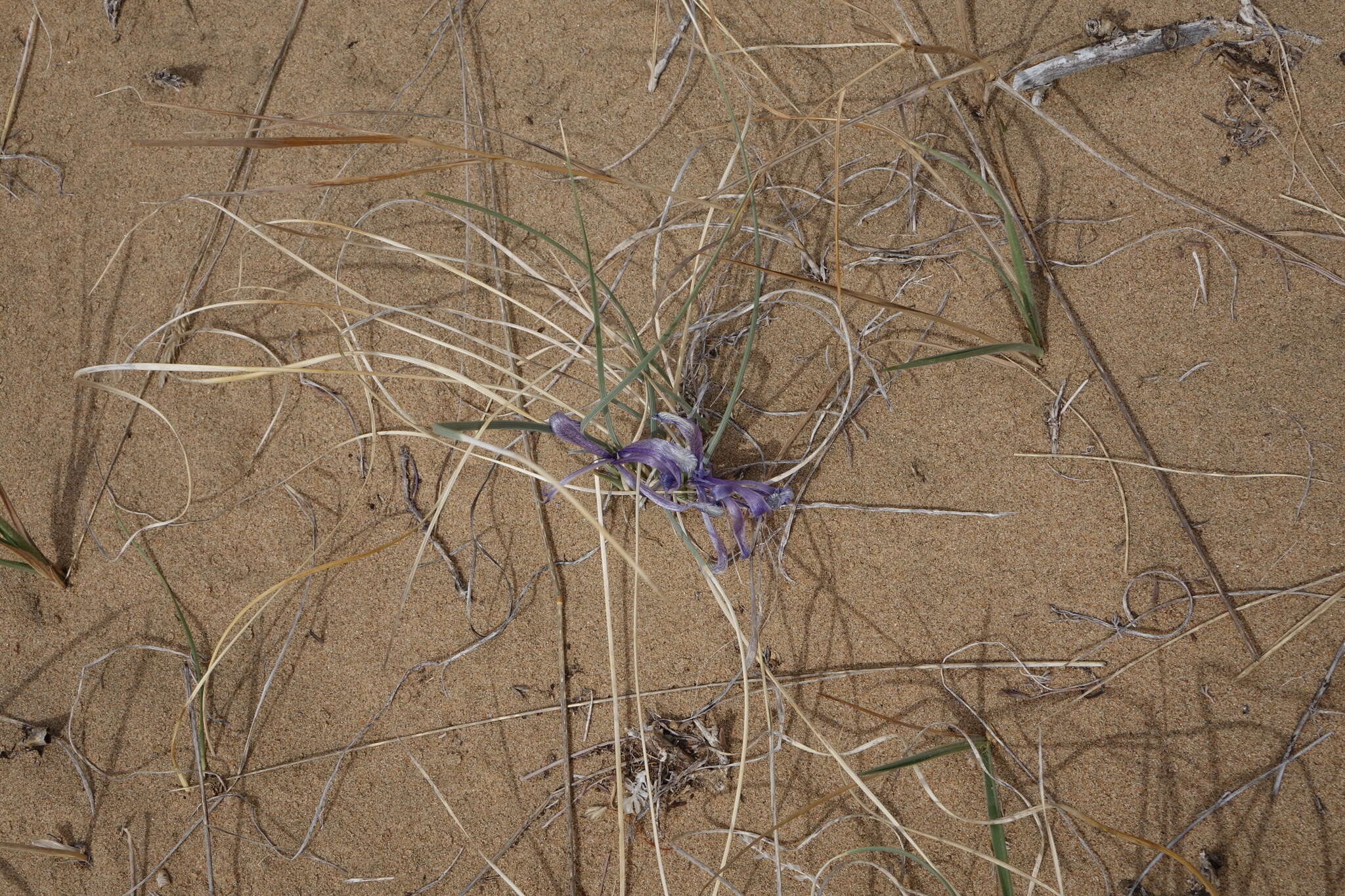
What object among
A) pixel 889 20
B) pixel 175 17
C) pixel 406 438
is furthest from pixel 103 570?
pixel 889 20

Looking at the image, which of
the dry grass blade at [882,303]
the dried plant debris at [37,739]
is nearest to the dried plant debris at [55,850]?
the dried plant debris at [37,739]

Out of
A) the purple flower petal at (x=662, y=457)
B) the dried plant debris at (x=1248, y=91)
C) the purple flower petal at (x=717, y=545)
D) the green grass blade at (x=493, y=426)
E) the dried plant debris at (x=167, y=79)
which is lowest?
the purple flower petal at (x=717, y=545)

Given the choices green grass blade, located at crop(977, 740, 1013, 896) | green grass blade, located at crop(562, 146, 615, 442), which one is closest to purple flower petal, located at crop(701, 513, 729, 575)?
green grass blade, located at crop(562, 146, 615, 442)

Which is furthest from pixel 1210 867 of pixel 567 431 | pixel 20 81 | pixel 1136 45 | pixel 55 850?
pixel 20 81

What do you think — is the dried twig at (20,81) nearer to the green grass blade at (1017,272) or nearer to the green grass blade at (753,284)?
the green grass blade at (753,284)

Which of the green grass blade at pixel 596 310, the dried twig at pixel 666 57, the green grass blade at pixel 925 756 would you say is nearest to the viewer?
the green grass blade at pixel 596 310

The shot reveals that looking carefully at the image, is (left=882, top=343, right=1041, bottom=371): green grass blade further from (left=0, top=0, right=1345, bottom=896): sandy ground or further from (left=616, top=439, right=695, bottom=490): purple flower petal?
(left=616, top=439, right=695, bottom=490): purple flower petal

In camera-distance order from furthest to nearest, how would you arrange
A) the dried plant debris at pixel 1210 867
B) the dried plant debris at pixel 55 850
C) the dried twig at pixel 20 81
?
the dried twig at pixel 20 81
the dried plant debris at pixel 55 850
the dried plant debris at pixel 1210 867
